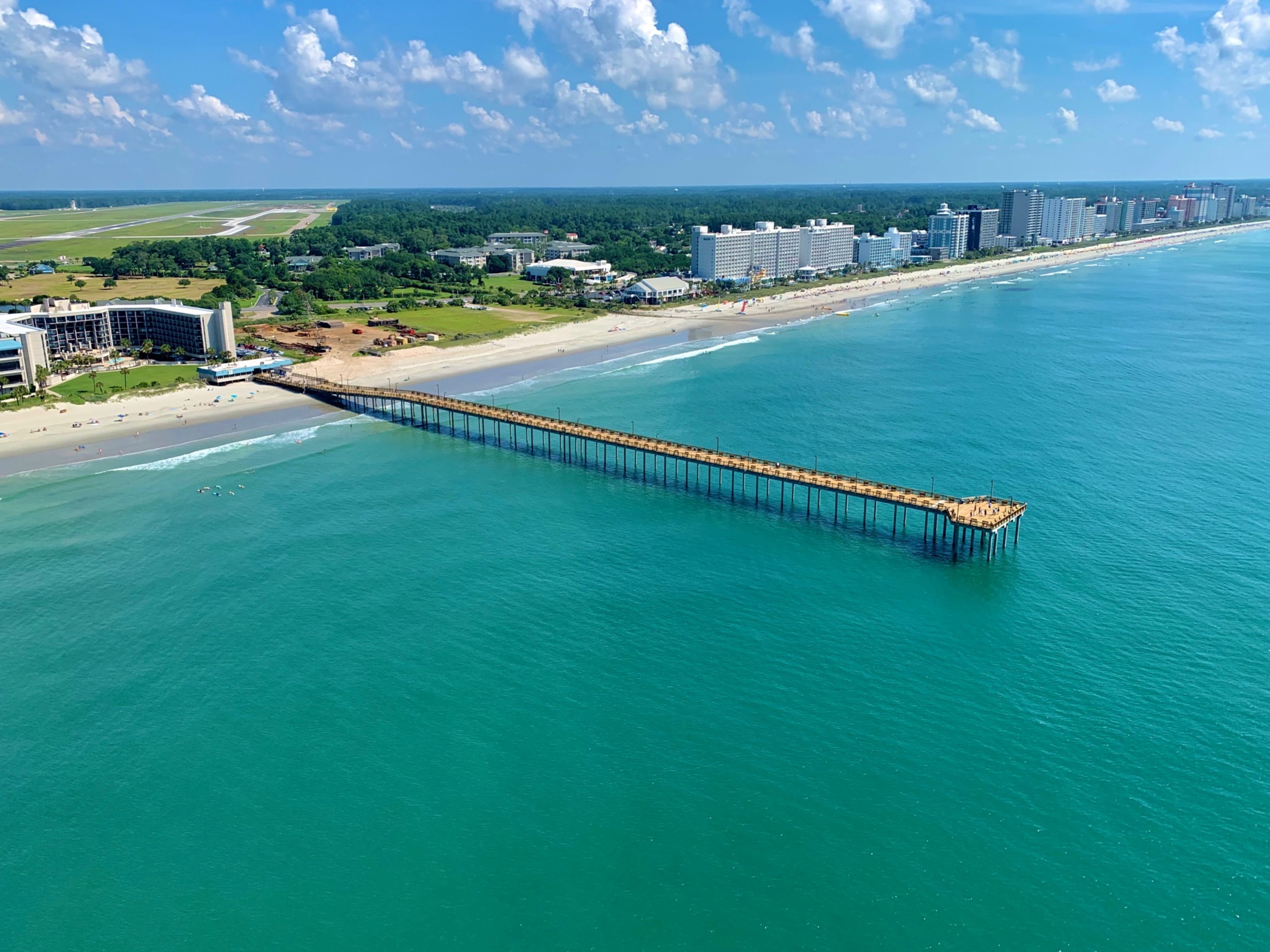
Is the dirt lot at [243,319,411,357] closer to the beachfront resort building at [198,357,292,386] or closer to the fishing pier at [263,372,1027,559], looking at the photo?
the beachfront resort building at [198,357,292,386]

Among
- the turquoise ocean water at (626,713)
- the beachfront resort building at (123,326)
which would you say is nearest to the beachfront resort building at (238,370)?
the beachfront resort building at (123,326)

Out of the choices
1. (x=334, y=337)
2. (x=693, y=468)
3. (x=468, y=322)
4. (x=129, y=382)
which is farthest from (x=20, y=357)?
(x=693, y=468)

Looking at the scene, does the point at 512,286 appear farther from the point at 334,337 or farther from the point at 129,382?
the point at 129,382

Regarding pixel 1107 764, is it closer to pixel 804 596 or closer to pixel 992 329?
pixel 804 596

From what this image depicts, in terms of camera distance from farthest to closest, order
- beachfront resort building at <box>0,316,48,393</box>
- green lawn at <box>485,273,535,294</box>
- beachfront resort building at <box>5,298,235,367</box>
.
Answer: green lawn at <box>485,273,535,294</box> → beachfront resort building at <box>5,298,235,367</box> → beachfront resort building at <box>0,316,48,393</box>

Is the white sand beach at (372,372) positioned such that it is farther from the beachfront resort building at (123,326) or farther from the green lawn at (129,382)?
the beachfront resort building at (123,326)

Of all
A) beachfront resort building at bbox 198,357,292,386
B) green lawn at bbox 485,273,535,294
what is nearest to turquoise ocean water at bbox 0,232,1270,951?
beachfront resort building at bbox 198,357,292,386
